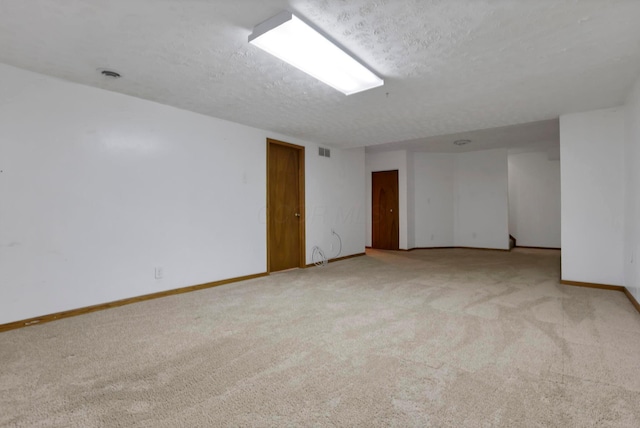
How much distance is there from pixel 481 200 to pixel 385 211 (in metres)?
2.52

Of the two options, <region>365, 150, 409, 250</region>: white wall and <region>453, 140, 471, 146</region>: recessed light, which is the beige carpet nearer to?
<region>453, 140, 471, 146</region>: recessed light

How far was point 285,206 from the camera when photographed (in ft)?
17.5

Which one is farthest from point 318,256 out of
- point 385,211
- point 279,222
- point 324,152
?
point 385,211

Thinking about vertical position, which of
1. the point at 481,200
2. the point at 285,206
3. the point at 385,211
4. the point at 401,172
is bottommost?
the point at 385,211

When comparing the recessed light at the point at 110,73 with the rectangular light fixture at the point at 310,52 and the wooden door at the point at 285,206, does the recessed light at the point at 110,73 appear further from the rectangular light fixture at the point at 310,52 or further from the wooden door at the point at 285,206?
the wooden door at the point at 285,206

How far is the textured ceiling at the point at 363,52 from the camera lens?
75.6 inches

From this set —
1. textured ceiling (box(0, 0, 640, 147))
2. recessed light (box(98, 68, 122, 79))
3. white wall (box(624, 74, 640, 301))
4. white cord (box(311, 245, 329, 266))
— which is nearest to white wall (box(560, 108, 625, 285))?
white wall (box(624, 74, 640, 301))

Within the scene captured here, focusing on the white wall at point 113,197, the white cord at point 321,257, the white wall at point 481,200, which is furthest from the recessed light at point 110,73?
the white wall at point 481,200

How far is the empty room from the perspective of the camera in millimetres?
1732

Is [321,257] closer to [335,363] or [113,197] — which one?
[113,197]

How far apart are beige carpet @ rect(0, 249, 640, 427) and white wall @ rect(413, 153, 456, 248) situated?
451 cm

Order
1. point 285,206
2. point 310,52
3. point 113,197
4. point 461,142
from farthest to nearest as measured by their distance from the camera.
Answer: point 461,142 → point 285,206 → point 113,197 → point 310,52

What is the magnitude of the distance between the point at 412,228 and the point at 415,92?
5.12 m

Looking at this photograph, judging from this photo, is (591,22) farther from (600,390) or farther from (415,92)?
(600,390)
